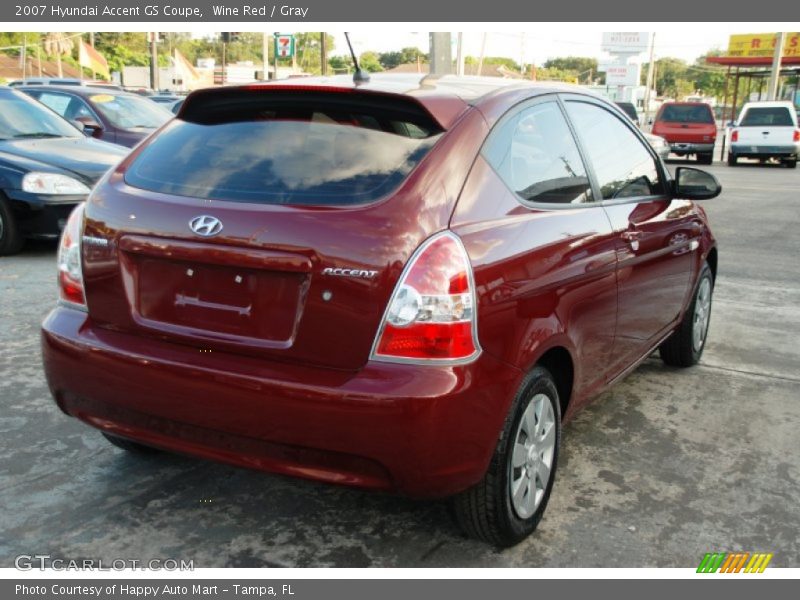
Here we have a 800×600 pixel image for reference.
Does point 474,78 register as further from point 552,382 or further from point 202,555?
point 202,555

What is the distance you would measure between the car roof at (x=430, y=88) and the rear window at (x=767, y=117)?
74.2 feet

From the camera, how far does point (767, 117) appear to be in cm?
2370

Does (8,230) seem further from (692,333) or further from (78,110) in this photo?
(692,333)

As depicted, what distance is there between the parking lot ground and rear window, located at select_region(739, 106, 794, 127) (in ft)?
69.2

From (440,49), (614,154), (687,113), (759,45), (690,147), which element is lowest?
(690,147)

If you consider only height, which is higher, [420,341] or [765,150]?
[420,341]

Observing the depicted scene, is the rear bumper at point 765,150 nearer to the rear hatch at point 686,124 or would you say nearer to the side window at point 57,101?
the rear hatch at point 686,124

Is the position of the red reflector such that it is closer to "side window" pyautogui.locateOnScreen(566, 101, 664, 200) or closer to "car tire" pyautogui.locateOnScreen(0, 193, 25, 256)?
"side window" pyautogui.locateOnScreen(566, 101, 664, 200)

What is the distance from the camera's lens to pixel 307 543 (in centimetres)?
300

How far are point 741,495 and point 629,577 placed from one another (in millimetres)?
891

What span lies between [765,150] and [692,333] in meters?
20.7

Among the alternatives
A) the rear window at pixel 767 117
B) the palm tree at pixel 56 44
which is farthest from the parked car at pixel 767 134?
the palm tree at pixel 56 44

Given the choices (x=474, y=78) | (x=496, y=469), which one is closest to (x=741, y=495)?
(x=496, y=469)

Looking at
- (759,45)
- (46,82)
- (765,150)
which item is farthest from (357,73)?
(759,45)
